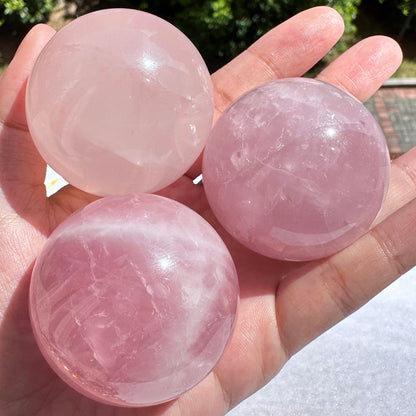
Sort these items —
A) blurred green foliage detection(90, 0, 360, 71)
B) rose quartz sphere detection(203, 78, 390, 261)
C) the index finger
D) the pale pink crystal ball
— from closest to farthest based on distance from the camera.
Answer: the pale pink crystal ball → rose quartz sphere detection(203, 78, 390, 261) → the index finger → blurred green foliage detection(90, 0, 360, 71)

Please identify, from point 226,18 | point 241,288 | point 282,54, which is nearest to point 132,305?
point 241,288

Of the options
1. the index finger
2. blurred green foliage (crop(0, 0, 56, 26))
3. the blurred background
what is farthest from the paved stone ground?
blurred green foliage (crop(0, 0, 56, 26))

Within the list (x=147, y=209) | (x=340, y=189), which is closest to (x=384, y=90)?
(x=340, y=189)

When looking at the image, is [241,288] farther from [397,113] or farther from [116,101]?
[397,113]

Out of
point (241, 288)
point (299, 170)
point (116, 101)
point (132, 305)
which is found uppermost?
point (116, 101)

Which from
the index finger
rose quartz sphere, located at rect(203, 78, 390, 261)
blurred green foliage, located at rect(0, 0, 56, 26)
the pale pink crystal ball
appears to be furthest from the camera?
blurred green foliage, located at rect(0, 0, 56, 26)

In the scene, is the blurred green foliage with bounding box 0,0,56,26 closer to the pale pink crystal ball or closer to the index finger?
the index finger
